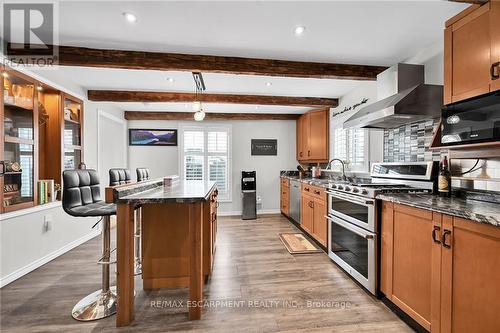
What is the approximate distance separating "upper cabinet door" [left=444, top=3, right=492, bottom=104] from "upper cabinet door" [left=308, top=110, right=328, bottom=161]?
2751 millimetres

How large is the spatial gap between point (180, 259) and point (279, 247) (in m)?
1.61

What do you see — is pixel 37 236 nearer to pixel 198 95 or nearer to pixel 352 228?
pixel 198 95

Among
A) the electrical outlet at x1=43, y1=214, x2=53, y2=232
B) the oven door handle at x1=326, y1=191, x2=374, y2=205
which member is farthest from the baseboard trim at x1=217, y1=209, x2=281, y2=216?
the electrical outlet at x1=43, y1=214, x2=53, y2=232

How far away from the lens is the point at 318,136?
4773 millimetres

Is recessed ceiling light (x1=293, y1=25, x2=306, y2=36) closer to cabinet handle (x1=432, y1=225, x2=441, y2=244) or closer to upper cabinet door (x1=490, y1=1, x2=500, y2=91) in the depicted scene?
upper cabinet door (x1=490, y1=1, x2=500, y2=91)

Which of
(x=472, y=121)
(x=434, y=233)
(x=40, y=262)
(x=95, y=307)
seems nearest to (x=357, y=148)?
(x=472, y=121)

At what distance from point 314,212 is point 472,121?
2229 mm

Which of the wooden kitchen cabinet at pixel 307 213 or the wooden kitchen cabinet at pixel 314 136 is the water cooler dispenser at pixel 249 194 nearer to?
the wooden kitchen cabinet at pixel 314 136

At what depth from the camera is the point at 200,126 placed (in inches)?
219

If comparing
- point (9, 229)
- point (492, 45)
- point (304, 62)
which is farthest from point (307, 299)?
point (9, 229)

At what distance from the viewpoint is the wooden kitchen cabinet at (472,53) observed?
1.51m

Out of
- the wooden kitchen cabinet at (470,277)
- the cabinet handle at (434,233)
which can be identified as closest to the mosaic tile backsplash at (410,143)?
the cabinet handle at (434,233)

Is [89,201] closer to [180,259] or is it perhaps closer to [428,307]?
[180,259]

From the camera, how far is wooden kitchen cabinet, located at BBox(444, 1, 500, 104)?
1511mm
